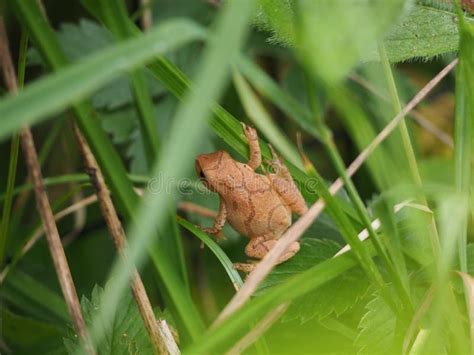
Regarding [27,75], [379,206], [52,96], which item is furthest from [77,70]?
[27,75]

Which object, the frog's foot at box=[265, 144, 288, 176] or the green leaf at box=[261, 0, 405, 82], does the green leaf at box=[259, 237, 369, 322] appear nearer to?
the frog's foot at box=[265, 144, 288, 176]

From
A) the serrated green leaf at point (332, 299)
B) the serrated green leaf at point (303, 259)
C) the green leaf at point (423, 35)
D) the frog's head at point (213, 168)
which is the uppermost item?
the green leaf at point (423, 35)

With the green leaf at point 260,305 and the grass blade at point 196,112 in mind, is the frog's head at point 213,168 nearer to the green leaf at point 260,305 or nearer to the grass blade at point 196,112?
the green leaf at point 260,305

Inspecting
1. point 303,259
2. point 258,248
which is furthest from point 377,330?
point 258,248

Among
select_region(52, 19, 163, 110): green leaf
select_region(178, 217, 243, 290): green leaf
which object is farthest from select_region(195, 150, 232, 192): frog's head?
select_region(52, 19, 163, 110): green leaf

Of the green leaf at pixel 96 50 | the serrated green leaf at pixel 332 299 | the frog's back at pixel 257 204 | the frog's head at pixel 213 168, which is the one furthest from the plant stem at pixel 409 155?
the green leaf at pixel 96 50

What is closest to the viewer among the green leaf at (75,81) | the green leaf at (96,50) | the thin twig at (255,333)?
the green leaf at (75,81)

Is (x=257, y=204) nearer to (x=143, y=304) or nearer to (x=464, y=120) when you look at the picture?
(x=143, y=304)

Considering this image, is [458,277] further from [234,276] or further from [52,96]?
[52,96]
